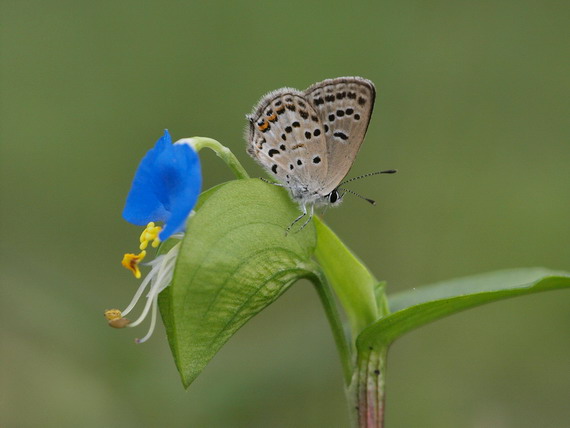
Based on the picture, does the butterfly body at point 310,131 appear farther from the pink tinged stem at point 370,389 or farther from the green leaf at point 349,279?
the pink tinged stem at point 370,389

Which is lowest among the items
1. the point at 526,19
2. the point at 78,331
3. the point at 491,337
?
the point at 491,337

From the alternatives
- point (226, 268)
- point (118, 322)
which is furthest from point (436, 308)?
point (118, 322)

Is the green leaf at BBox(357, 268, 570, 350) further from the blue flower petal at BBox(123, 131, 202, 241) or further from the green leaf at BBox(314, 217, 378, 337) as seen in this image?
the blue flower petal at BBox(123, 131, 202, 241)

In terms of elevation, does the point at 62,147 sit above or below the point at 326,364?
above

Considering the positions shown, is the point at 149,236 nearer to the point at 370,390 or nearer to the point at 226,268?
the point at 226,268

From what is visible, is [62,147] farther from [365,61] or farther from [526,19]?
[526,19]

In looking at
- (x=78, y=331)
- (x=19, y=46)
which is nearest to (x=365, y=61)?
(x=19, y=46)

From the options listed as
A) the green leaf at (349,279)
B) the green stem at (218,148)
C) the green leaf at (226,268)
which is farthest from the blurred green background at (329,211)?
the green stem at (218,148)
